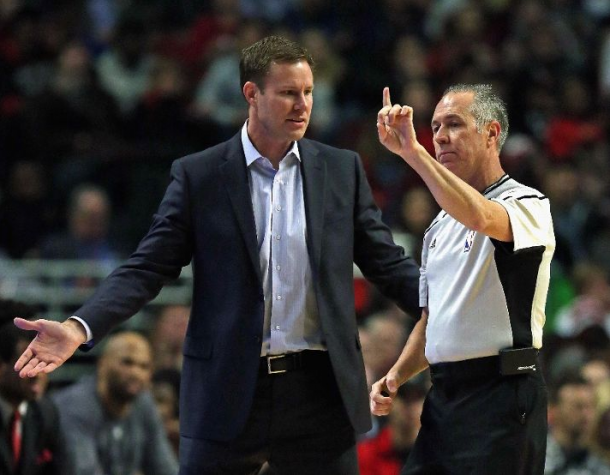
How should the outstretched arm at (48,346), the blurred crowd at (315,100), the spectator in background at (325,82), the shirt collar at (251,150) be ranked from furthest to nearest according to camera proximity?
the spectator in background at (325,82)
the blurred crowd at (315,100)
the shirt collar at (251,150)
the outstretched arm at (48,346)

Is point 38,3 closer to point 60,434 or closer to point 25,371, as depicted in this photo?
point 60,434

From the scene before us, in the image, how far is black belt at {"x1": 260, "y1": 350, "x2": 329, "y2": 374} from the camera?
5238 mm

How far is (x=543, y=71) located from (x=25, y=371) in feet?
30.1

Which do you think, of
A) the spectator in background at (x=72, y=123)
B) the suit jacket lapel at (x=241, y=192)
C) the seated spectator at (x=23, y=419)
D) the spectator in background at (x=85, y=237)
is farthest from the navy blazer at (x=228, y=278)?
the spectator in background at (x=72, y=123)

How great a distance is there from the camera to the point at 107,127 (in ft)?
40.6

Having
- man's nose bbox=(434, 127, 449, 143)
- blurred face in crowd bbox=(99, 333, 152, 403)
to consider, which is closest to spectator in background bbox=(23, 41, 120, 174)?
blurred face in crowd bbox=(99, 333, 152, 403)

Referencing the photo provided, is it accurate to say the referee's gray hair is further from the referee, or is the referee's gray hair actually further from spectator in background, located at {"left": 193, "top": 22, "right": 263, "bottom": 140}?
spectator in background, located at {"left": 193, "top": 22, "right": 263, "bottom": 140}

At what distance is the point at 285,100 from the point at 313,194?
39 cm

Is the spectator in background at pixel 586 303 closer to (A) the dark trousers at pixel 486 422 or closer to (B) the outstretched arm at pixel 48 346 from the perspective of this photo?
(A) the dark trousers at pixel 486 422

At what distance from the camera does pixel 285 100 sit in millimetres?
5309

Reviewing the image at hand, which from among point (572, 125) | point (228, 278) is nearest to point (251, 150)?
point (228, 278)

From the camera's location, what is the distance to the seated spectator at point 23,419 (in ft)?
21.6

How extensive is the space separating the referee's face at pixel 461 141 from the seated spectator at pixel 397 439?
369 cm

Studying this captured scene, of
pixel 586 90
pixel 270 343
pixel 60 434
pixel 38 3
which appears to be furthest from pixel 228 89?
pixel 270 343
